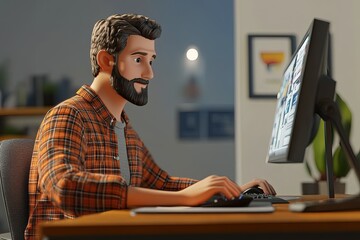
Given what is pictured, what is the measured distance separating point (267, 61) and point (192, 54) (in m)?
0.60

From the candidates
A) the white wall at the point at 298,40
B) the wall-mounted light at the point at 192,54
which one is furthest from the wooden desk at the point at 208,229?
the wall-mounted light at the point at 192,54

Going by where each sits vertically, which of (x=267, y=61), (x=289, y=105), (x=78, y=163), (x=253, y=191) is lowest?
(x=253, y=191)

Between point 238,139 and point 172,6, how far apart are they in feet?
3.60

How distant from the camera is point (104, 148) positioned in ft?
5.64

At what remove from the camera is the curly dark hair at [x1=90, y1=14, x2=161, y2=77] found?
1769mm

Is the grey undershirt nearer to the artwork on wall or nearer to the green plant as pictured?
the green plant

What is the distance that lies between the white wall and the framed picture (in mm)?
40

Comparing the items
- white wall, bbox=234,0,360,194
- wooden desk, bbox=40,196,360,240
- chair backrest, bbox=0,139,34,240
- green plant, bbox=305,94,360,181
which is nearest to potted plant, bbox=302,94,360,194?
green plant, bbox=305,94,360,181

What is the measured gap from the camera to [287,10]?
4.07m

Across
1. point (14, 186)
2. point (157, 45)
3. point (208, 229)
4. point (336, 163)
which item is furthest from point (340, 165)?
point (208, 229)

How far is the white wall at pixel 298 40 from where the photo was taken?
13.1ft

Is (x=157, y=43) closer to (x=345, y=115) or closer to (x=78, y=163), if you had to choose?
(x=345, y=115)

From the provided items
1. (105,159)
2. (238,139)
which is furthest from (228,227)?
(238,139)

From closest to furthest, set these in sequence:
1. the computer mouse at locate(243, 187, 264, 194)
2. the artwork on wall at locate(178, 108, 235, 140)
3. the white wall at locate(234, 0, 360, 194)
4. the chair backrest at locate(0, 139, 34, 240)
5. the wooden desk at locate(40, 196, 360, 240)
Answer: the wooden desk at locate(40, 196, 360, 240) → the chair backrest at locate(0, 139, 34, 240) → the computer mouse at locate(243, 187, 264, 194) → the white wall at locate(234, 0, 360, 194) → the artwork on wall at locate(178, 108, 235, 140)
